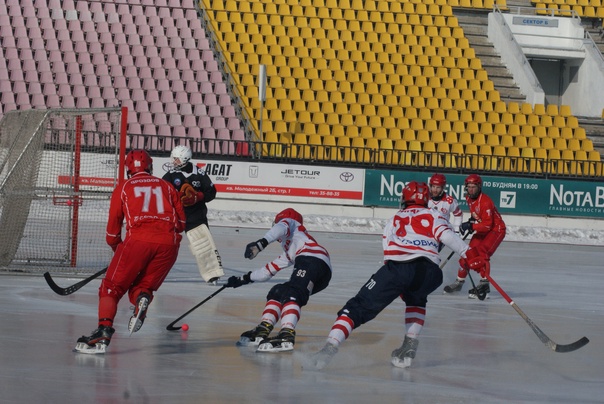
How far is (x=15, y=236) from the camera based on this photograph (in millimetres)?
12961

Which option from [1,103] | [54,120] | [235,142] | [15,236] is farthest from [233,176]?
[15,236]

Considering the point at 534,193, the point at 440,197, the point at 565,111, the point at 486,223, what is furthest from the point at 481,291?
the point at 565,111

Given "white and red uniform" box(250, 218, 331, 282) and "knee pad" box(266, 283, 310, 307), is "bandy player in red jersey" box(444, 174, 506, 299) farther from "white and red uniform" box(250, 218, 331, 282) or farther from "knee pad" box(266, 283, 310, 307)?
"knee pad" box(266, 283, 310, 307)

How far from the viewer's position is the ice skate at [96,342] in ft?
25.1

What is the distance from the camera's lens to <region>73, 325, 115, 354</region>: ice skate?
7648mm

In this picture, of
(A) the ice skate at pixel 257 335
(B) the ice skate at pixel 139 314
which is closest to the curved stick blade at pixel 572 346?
(A) the ice skate at pixel 257 335

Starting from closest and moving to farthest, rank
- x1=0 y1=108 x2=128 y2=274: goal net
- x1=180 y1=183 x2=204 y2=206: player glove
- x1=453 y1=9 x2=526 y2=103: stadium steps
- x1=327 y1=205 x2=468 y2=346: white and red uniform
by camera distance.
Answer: x1=327 y1=205 x2=468 y2=346: white and red uniform → x1=180 y1=183 x2=204 y2=206: player glove → x1=0 y1=108 x2=128 y2=274: goal net → x1=453 y1=9 x2=526 y2=103: stadium steps

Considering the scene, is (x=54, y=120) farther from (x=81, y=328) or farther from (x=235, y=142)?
(x=235, y=142)

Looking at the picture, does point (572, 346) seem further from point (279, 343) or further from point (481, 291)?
point (481, 291)

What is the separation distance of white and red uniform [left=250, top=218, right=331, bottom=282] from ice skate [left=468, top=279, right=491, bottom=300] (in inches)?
180

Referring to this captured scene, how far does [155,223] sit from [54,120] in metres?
6.76

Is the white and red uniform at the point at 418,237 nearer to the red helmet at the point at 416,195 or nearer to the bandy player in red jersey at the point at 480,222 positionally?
the red helmet at the point at 416,195

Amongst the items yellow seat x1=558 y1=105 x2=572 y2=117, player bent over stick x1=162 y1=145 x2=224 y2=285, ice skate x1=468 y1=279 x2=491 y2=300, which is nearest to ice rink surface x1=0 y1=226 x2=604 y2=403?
ice skate x1=468 y1=279 x2=491 y2=300

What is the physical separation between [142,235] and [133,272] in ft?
0.89
